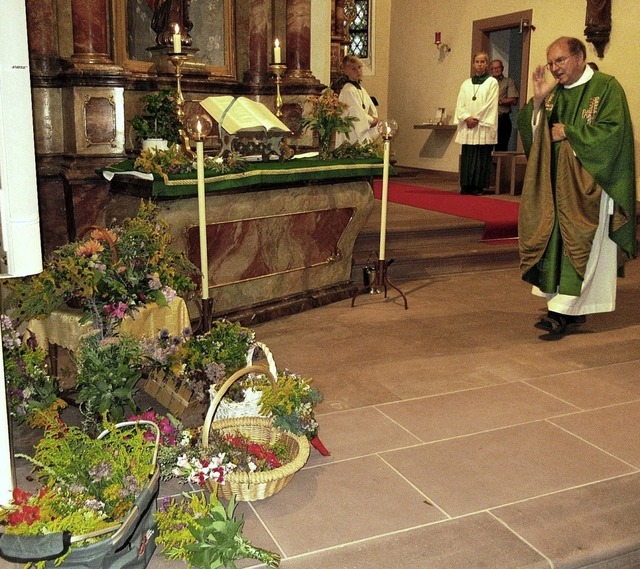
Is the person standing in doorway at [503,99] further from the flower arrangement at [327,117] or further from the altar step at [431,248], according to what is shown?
the flower arrangement at [327,117]

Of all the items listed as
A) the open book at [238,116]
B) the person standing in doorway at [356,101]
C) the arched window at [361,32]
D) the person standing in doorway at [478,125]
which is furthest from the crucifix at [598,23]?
the open book at [238,116]

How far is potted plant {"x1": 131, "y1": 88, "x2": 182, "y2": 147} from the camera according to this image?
5816 millimetres

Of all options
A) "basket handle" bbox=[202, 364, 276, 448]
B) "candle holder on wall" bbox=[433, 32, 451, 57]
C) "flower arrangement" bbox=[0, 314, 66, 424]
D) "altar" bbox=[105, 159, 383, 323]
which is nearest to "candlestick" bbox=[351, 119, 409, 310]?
"altar" bbox=[105, 159, 383, 323]

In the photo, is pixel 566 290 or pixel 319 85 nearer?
pixel 566 290

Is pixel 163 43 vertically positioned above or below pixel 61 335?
above

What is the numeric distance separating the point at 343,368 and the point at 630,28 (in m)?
7.81

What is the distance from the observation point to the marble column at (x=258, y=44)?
278 inches

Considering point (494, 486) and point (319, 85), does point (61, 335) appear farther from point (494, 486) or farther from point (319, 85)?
point (319, 85)

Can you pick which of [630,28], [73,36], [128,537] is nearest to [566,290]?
[128,537]

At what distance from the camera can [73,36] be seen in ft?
19.1

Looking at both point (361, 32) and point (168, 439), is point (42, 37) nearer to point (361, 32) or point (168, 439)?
point (168, 439)

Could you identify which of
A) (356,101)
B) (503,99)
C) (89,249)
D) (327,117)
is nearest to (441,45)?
(503,99)

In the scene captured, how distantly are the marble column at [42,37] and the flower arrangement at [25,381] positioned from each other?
10.3 ft

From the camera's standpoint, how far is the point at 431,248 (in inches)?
301
